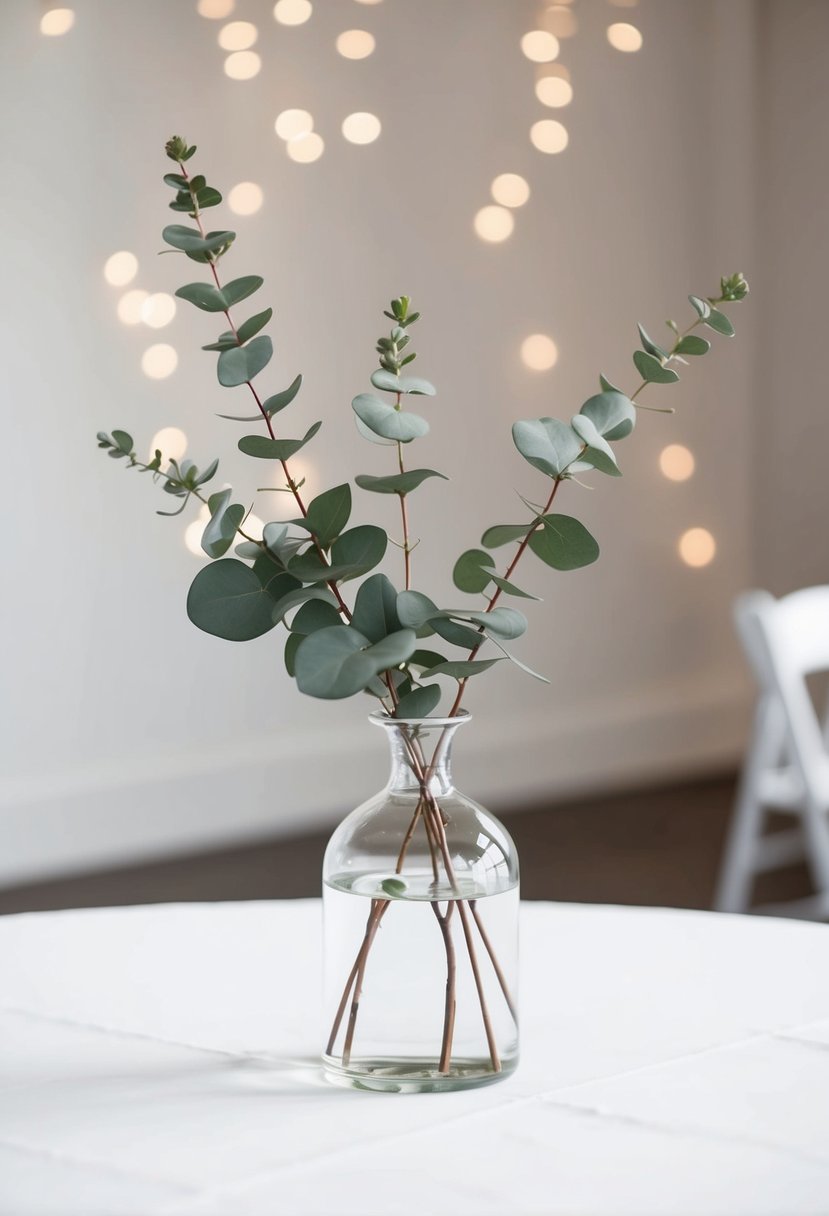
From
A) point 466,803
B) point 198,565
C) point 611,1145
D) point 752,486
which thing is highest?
point 752,486

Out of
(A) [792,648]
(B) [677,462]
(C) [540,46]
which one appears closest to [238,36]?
(C) [540,46]

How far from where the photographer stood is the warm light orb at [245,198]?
8.56 feet

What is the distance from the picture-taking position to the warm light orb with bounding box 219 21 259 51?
2562mm

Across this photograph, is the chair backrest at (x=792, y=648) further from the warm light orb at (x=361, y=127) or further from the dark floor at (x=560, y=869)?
the warm light orb at (x=361, y=127)

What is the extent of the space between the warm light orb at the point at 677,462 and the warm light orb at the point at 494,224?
0.62m

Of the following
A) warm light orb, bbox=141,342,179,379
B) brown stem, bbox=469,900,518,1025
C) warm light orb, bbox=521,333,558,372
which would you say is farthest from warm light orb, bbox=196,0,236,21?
brown stem, bbox=469,900,518,1025

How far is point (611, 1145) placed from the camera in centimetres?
57

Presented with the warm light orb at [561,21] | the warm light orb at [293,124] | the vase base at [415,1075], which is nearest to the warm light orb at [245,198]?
the warm light orb at [293,124]

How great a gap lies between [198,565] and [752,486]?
1.44m

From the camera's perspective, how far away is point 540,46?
2963 millimetres

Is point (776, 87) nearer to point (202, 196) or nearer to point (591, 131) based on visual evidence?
point (591, 131)

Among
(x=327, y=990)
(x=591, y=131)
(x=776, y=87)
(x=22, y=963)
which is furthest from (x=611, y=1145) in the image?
(x=776, y=87)

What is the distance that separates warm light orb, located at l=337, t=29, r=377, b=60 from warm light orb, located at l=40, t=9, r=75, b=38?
0.53m

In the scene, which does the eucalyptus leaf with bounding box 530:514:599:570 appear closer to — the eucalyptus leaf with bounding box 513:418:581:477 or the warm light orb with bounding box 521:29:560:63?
the eucalyptus leaf with bounding box 513:418:581:477
